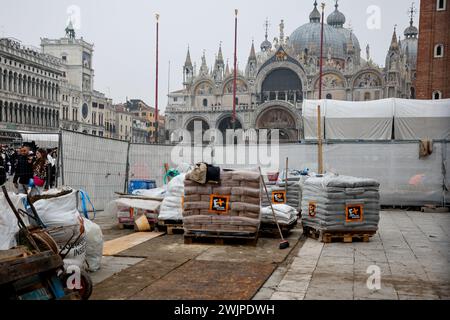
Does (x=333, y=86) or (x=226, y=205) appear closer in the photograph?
(x=226, y=205)

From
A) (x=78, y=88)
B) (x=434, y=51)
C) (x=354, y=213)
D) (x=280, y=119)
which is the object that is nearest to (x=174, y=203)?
(x=354, y=213)

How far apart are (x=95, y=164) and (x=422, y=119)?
12.4 meters

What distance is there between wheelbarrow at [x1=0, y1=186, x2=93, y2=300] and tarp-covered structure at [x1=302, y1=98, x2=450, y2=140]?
589 inches

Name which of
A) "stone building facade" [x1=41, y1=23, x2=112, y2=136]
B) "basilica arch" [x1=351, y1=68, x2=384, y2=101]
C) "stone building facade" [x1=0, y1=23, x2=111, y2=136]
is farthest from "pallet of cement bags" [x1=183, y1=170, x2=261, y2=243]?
"stone building facade" [x1=41, y1=23, x2=112, y2=136]

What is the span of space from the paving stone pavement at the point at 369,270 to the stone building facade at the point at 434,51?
82.5 ft

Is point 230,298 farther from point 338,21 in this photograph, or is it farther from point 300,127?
point 338,21

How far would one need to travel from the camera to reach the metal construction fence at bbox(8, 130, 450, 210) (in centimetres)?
1338

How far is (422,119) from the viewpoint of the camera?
17.8 m

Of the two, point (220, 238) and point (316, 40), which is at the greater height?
point (316, 40)

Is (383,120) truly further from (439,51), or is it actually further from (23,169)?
(439,51)

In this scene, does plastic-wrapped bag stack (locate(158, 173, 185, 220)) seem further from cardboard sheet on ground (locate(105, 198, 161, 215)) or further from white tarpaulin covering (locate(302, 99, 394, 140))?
white tarpaulin covering (locate(302, 99, 394, 140))
